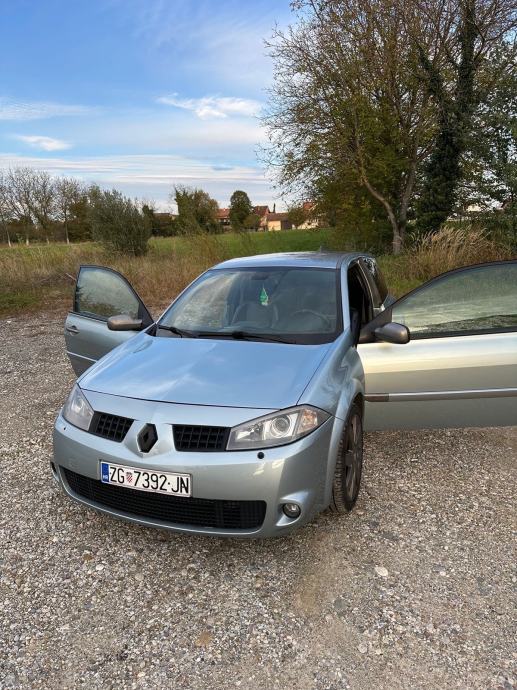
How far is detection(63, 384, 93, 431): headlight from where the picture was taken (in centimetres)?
258

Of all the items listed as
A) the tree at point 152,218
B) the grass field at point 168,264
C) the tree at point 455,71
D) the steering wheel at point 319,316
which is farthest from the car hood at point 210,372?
Answer: the tree at point 152,218

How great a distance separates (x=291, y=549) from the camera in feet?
8.65

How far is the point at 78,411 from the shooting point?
2660mm

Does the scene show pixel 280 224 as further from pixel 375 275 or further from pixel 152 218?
pixel 375 275

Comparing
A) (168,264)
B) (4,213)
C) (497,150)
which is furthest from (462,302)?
(4,213)

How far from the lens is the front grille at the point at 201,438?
228 cm

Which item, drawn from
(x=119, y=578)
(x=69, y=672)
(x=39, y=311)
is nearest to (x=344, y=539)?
(x=119, y=578)

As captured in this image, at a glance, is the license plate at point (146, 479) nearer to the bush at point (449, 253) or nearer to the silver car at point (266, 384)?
the silver car at point (266, 384)

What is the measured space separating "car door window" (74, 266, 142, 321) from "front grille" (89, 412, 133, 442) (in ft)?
5.05

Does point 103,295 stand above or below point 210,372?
above

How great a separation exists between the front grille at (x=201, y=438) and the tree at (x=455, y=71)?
13747 millimetres

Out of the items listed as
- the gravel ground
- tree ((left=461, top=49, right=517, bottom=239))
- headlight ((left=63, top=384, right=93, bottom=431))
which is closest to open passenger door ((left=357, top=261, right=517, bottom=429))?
the gravel ground

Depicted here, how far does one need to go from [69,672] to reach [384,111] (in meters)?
16.6

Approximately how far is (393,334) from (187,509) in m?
1.68
